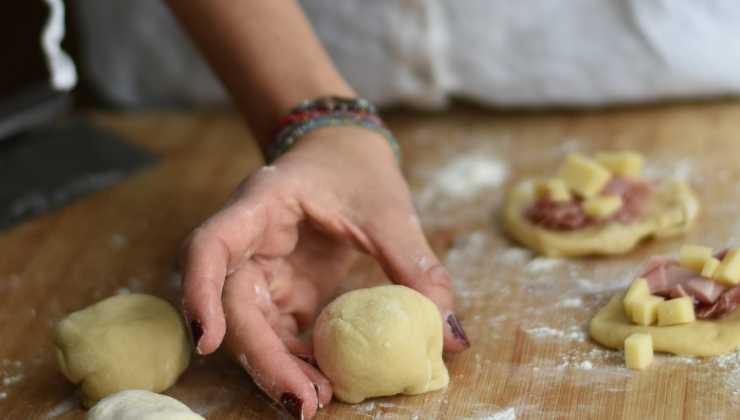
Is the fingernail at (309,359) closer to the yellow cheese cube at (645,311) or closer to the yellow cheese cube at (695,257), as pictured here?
the yellow cheese cube at (645,311)

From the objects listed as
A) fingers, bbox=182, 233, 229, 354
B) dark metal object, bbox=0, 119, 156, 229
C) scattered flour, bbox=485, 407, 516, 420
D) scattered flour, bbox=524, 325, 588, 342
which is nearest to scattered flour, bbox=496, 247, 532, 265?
scattered flour, bbox=524, 325, 588, 342

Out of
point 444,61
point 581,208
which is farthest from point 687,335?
point 444,61

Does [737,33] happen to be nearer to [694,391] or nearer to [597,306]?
[597,306]

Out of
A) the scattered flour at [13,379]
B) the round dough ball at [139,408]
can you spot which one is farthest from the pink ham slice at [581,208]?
the scattered flour at [13,379]

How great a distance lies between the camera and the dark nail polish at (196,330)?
1236 mm

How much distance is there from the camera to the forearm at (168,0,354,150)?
5.53ft

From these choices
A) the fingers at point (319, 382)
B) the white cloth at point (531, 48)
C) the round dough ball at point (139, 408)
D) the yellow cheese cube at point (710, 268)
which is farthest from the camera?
the white cloth at point (531, 48)

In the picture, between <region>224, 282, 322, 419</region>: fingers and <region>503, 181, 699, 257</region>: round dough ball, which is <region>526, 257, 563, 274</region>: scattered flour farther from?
<region>224, 282, 322, 419</region>: fingers

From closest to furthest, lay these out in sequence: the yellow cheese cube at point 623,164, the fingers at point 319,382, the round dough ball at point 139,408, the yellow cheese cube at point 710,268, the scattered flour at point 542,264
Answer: the round dough ball at point 139,408, the fingers at point 319,382, the yellow cheese cube at point 710,268, the scattered flour at point 542,264, the yellow cheese cube at point 623,164

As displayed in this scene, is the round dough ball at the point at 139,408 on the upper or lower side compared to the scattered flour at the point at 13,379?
upper

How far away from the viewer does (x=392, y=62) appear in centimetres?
236

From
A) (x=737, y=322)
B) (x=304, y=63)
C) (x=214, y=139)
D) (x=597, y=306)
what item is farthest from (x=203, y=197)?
(x=737, y=322)

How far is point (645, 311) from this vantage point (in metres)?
1.42

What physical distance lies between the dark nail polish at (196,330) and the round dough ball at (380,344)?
0.17 m
